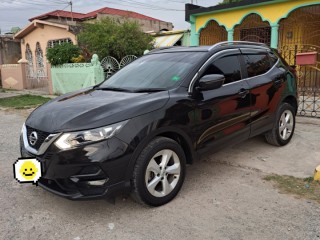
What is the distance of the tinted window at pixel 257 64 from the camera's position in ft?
15.0

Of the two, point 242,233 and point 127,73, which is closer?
point 242,233

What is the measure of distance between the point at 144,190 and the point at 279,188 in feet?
5.54

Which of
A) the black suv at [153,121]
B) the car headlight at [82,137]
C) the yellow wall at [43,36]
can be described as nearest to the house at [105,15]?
the yellow wall at [43,36]

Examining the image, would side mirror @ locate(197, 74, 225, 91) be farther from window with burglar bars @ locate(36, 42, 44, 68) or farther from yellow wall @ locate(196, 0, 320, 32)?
window with burglar bars @ locate(36, 42, 44, 68)

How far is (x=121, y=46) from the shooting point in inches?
497

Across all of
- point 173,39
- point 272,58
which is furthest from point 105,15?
point 272,58

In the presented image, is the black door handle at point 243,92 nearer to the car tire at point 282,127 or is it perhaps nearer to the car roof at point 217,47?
the car roof at point 217,47

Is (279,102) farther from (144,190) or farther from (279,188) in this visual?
(144,190)

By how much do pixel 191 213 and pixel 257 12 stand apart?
999 centimetres

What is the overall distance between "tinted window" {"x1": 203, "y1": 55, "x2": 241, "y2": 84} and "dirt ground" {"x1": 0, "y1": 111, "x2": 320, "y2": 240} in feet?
4.19

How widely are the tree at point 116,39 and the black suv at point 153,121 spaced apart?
27.3 ft

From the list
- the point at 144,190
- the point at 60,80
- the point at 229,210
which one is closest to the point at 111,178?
the point at 144,190

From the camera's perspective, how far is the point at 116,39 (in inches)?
497

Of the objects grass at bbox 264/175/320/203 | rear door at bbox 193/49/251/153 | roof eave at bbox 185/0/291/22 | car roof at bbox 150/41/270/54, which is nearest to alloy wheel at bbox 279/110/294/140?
rear door at bbox 193/49/251/153
